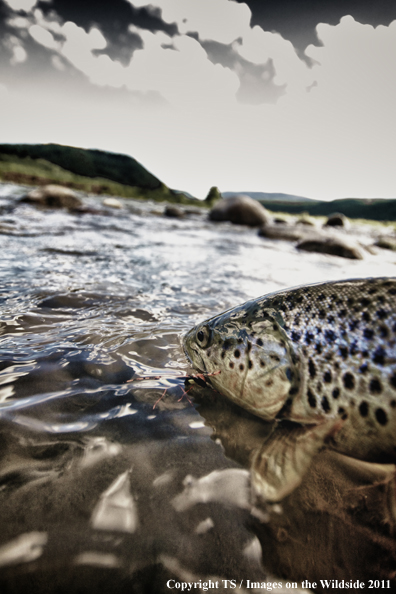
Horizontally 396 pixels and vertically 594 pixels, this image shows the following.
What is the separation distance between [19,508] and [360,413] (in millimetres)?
1547

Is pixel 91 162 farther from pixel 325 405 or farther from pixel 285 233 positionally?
pixel 325 405

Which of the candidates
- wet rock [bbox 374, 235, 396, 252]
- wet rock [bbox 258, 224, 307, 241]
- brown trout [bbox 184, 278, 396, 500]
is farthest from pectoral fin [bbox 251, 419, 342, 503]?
wet rock [bbox 374, 235, 396, 252]

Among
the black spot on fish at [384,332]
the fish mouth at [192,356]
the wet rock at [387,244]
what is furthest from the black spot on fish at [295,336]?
the wet rock at [387,244]

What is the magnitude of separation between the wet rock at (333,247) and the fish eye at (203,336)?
26.0 ft

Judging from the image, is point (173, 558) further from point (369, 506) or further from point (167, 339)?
point (167, 339)

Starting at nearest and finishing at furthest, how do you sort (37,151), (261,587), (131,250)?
1. (261,587)
2. (131,250)
3. (37,151)

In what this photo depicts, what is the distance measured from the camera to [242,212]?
1609cm

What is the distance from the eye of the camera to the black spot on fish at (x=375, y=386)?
1302mm

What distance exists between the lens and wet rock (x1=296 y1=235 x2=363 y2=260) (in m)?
8.44

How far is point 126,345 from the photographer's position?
91.7 inches

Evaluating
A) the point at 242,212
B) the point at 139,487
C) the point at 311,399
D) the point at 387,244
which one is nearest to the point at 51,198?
the point at 242,212

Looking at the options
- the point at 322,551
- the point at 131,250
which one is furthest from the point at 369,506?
the point at 131,250

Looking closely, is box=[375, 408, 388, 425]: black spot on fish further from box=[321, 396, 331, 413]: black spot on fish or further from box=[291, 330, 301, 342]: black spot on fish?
box=[291, 330, 301, 342]: black spot on fish

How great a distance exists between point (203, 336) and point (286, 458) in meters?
0.94
